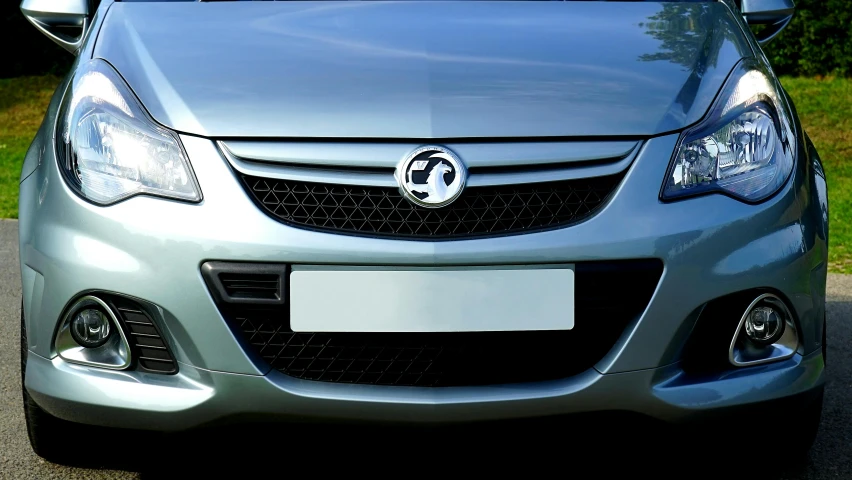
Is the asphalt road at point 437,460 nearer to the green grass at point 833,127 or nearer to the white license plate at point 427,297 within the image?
the white license plate at point 427,297

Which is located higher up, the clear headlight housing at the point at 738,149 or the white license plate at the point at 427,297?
the clear headlight housing at the point at 738,149

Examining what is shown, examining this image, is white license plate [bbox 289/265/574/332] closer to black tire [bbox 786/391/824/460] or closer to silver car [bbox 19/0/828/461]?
silver car [bbox 19/0/828/461]

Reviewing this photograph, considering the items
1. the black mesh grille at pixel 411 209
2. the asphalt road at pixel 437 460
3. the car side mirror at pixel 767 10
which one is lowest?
the asphalt road at pixel 437 460

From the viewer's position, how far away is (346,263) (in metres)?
2.68

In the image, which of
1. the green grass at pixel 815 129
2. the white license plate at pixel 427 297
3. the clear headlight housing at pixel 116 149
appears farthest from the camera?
the green grass at pixel 815 129

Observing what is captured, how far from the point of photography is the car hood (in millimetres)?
2799

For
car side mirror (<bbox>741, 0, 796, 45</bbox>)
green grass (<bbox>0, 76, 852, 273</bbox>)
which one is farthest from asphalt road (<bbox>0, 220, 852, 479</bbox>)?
green grass (<bbox>0, 76, 852, 273</bbox>)

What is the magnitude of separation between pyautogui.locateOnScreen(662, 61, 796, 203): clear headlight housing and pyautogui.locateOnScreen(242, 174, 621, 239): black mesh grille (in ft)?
0.85

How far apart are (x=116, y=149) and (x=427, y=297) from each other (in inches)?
30.7

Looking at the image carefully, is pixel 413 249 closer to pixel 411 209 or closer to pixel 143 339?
pixel 411 209

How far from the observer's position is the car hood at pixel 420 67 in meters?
2.80

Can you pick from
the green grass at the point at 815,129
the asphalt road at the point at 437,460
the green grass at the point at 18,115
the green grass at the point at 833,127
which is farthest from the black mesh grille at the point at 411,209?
the green grass at the point at 18,115

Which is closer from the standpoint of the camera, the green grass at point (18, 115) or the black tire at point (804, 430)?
the black tire at point (804, 430)

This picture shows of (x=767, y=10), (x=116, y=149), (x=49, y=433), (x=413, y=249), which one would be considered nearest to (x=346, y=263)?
(x=413, y=249)
